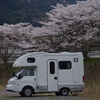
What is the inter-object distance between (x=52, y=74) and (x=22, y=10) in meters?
56.0

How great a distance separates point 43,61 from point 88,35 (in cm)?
1341

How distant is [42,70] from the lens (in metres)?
20.0

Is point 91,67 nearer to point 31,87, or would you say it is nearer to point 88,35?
point 88,35

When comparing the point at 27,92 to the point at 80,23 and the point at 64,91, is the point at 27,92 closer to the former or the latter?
the point at 64,91

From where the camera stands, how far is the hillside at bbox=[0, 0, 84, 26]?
6775 cm

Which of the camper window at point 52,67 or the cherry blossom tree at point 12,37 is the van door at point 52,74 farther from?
the cherry blossom tree at point 12,37

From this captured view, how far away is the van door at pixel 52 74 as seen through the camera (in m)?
20.1

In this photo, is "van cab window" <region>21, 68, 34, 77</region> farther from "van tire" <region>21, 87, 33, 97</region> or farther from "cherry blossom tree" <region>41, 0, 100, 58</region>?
"cherry blossom tree" <region>41, 0, 100, 58</region>

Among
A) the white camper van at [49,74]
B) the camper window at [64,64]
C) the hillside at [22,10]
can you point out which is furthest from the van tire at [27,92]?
the hillside at [22,10]

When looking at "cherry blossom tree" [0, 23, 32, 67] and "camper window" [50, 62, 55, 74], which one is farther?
"cherry blossom tree" [0, 23, 32, 67]

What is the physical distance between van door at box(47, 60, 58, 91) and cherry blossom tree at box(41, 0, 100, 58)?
42.2 ft

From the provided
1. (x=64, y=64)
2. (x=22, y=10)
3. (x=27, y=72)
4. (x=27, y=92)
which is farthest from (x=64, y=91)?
(x=22, y=10)

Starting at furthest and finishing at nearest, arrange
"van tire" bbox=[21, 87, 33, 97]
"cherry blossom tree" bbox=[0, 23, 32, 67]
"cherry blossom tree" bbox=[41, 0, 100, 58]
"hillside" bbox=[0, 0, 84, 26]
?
1. "hillside" bbox=[0, 0, 84, 26]
2. "cherry blossom tree" bbox=[0, 23, 32, 67]
3. "cherry blossom tree" bbox=[41, 0, 100, 58]
4. "van tire" bbox=[21, 87, 33, 97]

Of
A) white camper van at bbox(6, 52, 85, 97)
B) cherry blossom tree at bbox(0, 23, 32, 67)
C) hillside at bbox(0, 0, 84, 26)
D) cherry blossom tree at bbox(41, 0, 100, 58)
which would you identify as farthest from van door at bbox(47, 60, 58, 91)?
hillside at bbox(0, 0, 84, 26)
